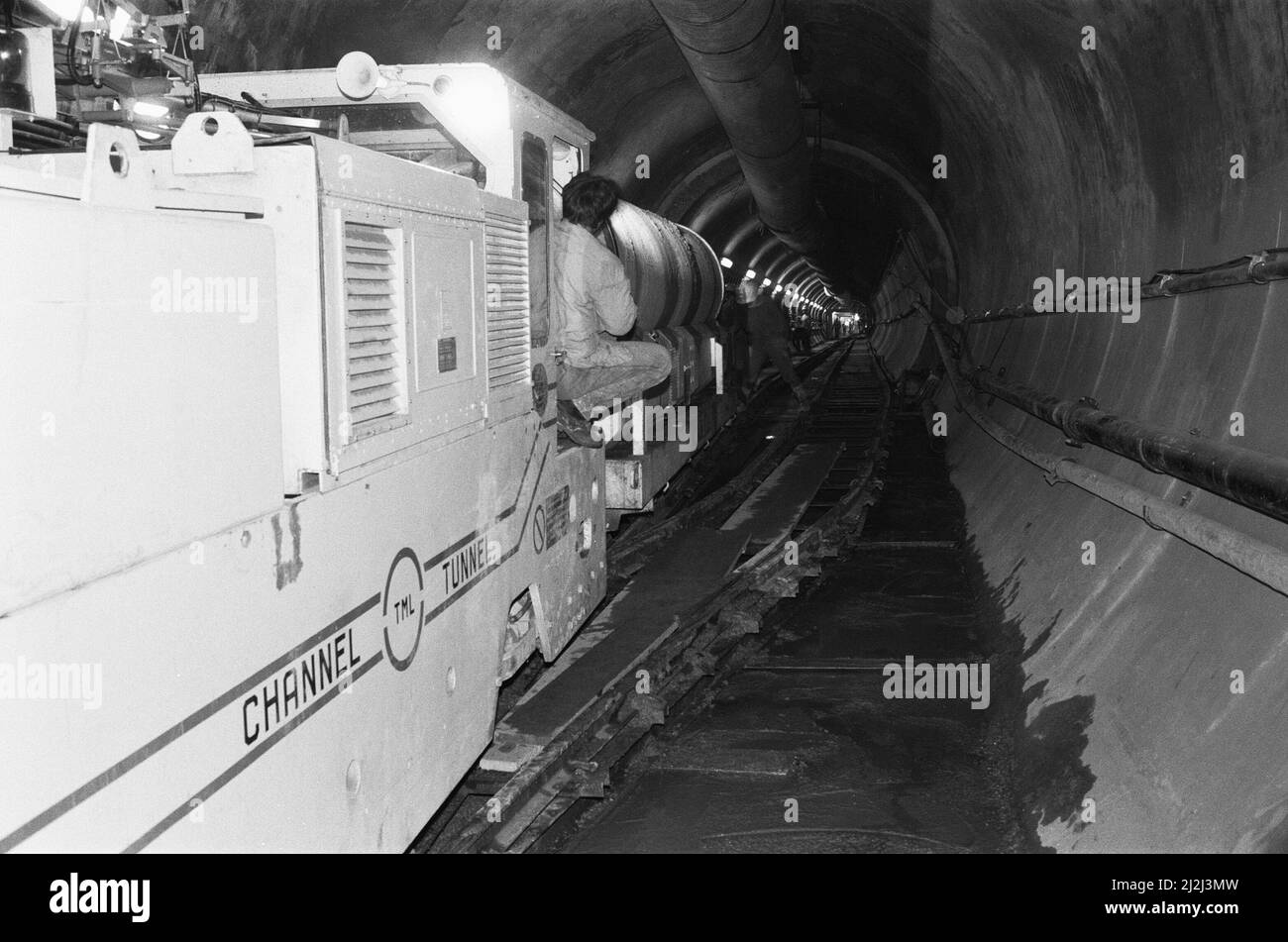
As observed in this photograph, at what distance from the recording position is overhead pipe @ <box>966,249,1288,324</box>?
430cm

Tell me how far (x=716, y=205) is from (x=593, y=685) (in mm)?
15220

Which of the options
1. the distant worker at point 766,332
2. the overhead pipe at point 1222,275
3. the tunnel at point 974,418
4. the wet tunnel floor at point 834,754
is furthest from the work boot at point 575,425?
the distant worker at point 766,332

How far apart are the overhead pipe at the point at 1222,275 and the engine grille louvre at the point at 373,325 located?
302cm

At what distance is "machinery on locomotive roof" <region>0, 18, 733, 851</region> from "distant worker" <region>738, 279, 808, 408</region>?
1464 cm

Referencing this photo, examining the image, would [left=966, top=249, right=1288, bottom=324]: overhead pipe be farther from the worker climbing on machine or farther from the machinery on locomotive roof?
the machinery on locomotive roof

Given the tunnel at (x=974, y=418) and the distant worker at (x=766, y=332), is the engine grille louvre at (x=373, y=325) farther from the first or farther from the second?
the distant worker at (x=766, y=332)

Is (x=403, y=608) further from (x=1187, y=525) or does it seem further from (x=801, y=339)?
(x=801, y=339)

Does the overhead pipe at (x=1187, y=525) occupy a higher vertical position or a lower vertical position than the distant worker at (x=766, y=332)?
lower

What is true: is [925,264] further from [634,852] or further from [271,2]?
[634,852]

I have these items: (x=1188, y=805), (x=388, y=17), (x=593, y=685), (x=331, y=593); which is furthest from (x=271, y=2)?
(x=1188, y=805)

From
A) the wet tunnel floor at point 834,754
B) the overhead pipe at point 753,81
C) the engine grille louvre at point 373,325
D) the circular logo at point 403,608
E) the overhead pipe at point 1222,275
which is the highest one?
the overhead pipe at point 753,81

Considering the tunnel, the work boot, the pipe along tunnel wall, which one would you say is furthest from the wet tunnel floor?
the work boot

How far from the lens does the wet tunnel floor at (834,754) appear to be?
471 centimetres

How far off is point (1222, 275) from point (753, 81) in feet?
18.0
